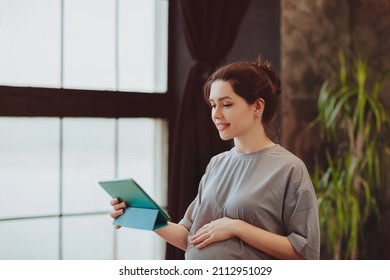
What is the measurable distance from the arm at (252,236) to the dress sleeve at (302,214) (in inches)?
1.1

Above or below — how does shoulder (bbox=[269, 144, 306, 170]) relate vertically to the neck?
below

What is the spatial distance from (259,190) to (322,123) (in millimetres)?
1728

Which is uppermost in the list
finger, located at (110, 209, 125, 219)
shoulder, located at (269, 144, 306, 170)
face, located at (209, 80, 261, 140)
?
face, located at (209, 80, 261, 140)

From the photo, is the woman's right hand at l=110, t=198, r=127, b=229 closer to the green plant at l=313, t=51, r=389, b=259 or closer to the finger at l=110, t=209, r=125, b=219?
the finger at l=110, t=209, r=125, b=219

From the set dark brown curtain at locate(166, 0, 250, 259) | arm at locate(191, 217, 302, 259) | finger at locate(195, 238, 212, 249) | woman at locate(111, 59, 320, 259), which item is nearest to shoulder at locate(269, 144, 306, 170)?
woman at locate(111, 59, 320, 259)

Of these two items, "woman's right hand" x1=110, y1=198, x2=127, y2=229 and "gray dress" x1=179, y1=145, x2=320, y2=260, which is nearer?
"gray dress" x1=179, y1=145, x2=320, y2=260

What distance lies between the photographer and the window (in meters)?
2.82

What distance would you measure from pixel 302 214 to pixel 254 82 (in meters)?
0.43

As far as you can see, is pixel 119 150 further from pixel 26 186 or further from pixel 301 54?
pixel 301 54

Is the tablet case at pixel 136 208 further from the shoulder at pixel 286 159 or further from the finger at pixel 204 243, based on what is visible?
the shoulder at pixel 286 159

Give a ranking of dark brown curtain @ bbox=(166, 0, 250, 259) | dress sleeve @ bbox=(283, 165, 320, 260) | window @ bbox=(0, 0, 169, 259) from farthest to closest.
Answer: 1. dark brown curtain @ bbox=(166, 0, 250, 259)
2. window @ bbox=(0, 0, 169, 259)
3. dress sleeve @ bbox=(283, 165, 320, 260)

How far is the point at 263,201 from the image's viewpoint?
6.15 ft

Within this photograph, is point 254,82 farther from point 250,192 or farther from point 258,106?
point 250,192

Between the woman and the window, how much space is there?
3.22ft
